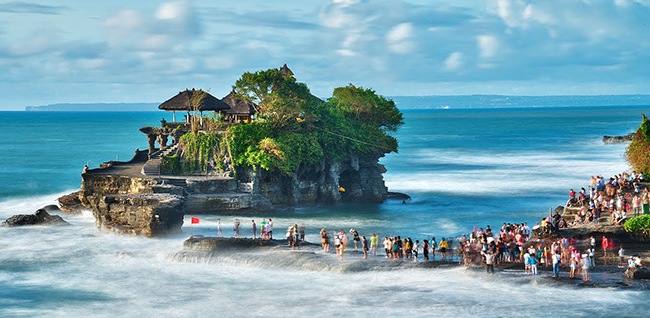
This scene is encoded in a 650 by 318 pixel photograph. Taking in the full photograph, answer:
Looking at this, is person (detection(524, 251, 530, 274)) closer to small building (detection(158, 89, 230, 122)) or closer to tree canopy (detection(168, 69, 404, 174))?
tree canopy (detection(168, 69, 404, 174))

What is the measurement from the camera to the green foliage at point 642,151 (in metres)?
49.0

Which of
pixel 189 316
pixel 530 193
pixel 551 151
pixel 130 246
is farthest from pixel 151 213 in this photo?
pixel 551 151

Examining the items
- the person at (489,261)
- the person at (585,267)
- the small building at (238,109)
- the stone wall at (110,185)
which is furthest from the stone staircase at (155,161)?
the person at (585,267)

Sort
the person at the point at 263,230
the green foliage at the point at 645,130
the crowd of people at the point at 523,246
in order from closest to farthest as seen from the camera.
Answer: the crowd of people at the point at 523,246
the person at the point at 263,230
the green foliage at the point at 645,130

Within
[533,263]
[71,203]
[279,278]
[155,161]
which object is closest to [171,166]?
[155,161]

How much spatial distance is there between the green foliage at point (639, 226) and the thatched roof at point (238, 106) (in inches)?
1199

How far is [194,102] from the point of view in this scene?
183ft

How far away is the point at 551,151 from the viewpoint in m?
111

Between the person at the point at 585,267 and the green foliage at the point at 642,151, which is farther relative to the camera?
the green foliage at the point at 642,151

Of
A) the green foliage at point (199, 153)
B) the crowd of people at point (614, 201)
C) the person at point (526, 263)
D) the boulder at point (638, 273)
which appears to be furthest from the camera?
the green foliage at point (199, 153)

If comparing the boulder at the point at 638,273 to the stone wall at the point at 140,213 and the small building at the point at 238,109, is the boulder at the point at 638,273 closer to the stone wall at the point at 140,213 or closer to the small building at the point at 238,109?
the stone wall at the point at 140,213

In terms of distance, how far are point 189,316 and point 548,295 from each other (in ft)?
44.6

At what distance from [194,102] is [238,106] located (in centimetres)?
600

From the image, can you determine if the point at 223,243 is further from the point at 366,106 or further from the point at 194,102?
the point at 366,106
